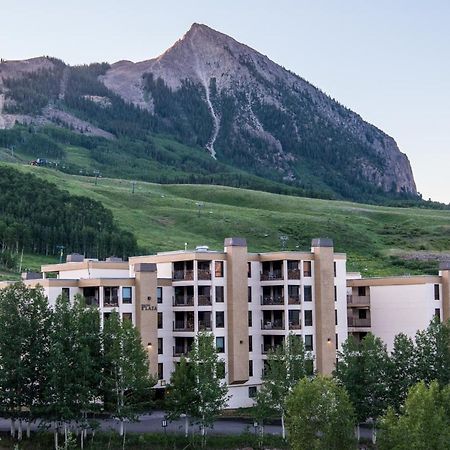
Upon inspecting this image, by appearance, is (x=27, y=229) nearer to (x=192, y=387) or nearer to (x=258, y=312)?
(x=258, y=312)

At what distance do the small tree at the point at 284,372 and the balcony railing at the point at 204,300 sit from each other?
11757mm

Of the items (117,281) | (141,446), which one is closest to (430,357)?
(141,446)

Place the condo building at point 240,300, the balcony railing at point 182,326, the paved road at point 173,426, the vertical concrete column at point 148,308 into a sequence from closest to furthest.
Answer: the paved road at point 173,426 < the vertical concrete column at point 148,308 < the condo building at point 240,300 < the balcony railing at point 182,326

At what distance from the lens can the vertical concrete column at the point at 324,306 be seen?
9169 cm

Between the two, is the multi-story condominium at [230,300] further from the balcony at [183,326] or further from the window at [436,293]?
the window at [436,293]

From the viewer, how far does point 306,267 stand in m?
93.0

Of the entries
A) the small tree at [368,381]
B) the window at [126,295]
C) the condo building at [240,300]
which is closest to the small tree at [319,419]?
the small tree at [368,381]

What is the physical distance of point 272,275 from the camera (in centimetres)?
9331

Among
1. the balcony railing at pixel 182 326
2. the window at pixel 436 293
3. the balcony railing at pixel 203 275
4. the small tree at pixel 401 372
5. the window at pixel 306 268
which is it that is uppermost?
the window at pixel 306 268

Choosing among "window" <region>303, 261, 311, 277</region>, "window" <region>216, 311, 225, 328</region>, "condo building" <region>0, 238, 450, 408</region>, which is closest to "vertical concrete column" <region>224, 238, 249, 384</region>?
"condo building" <region>0, 238, 450, 408</region>

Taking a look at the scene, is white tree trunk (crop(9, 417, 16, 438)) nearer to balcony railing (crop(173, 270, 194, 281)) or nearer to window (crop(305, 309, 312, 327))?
balcony railing (crop(173, 270, 194, 281))

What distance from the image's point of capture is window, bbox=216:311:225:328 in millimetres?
88438

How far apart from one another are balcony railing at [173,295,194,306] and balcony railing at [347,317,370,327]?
21405 mm

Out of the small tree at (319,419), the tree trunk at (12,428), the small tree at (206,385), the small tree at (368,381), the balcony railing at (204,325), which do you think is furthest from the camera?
the balcony railing at (204,325)
